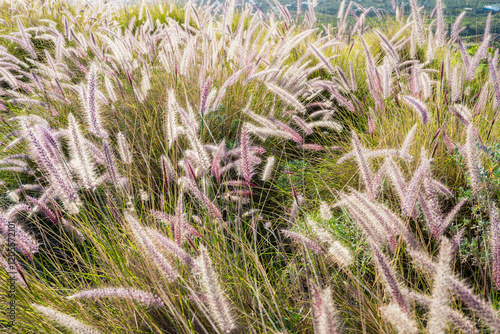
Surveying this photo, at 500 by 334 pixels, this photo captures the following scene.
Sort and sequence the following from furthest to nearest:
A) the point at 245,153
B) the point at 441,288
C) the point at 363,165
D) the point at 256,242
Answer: the point at 256,242
the point at 245,153
the point at 363,165
the point at 441,288

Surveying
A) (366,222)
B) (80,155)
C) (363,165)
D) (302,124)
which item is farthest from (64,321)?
(302,124)

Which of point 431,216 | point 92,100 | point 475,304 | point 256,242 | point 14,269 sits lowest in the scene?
point 256,242

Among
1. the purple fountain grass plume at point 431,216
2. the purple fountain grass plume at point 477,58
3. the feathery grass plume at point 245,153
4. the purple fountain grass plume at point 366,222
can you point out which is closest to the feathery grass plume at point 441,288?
the purple fountain grass plume at point 366,222

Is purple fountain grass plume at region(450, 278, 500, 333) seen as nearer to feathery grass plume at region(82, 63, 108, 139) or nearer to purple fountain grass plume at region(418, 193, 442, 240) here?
purple fountain grass plume at region(418, 193, 442, 240)

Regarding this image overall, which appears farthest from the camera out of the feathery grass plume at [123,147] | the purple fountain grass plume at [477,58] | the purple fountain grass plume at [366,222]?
the purple fountain grass plume at [477,58]

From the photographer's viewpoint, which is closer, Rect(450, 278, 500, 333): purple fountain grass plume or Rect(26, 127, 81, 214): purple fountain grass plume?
Rect(450, 278, 500, 333): purple fountain grass plume

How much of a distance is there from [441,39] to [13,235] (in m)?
2.76

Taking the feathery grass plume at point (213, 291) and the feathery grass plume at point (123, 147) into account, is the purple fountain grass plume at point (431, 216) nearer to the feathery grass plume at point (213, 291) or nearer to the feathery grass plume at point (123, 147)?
the feathery grass plume at point (213, 291)

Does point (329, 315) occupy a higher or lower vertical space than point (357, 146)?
lower

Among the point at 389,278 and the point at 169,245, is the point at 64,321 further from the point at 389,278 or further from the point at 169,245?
the point at 389,278

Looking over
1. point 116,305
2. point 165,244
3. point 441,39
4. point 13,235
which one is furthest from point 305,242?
point 441,39

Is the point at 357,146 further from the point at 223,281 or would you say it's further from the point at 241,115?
the point at 241,115

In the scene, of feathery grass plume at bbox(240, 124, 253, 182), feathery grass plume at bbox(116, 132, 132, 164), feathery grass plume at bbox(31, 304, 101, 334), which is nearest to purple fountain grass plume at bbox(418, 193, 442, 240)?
feathery grass plume at bbox(240, 124, 253, 182)

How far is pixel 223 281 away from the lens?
4.50ft
